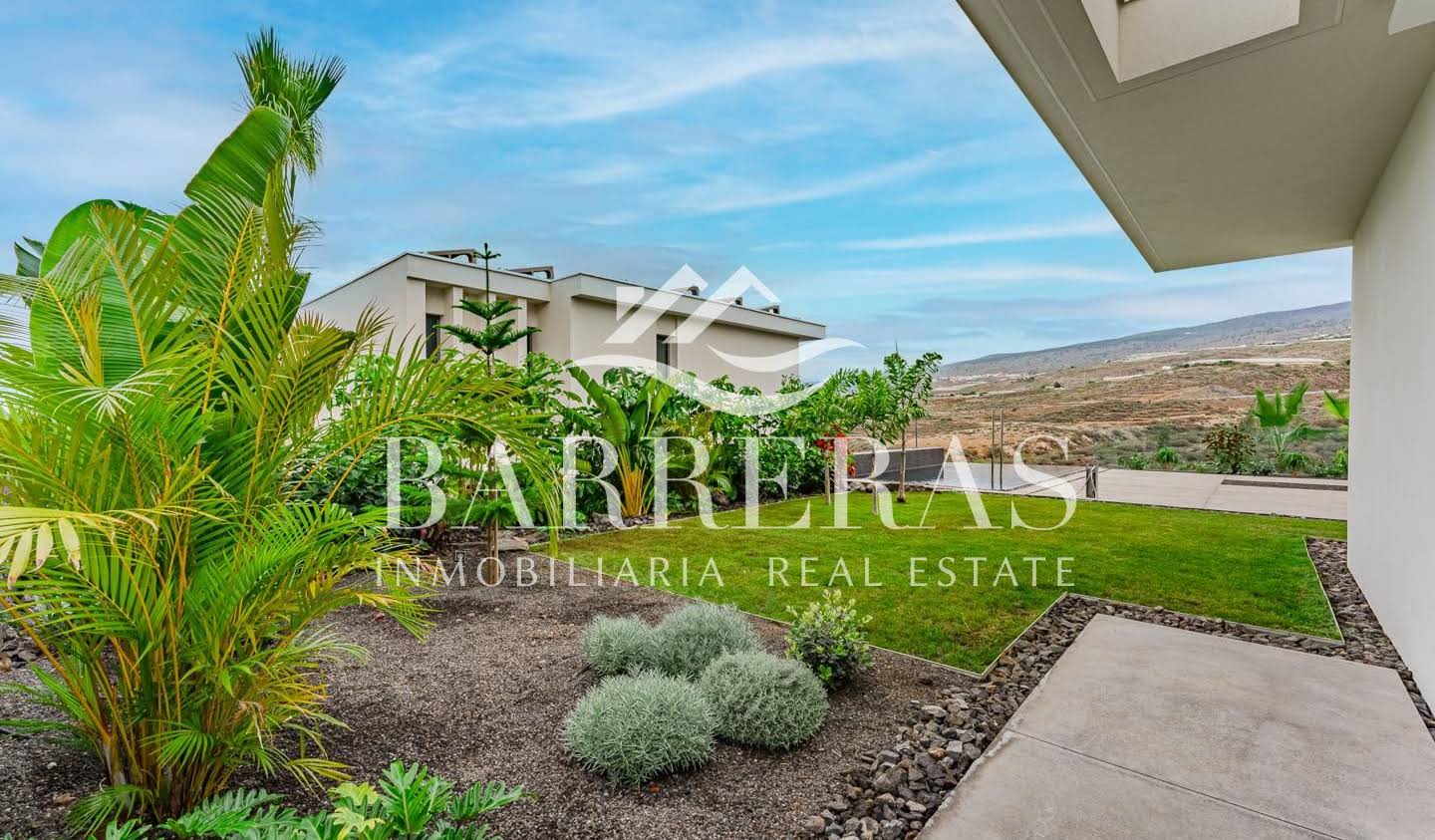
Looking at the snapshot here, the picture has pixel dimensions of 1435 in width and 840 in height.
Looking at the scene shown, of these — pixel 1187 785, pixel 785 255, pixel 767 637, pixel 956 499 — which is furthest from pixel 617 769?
pixel 785 255

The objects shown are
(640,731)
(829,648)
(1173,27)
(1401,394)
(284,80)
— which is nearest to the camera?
(640,731)

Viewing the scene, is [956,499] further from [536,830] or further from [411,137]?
[411,137]

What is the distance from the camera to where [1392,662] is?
353 centimetres

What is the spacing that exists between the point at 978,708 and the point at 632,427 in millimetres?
6410

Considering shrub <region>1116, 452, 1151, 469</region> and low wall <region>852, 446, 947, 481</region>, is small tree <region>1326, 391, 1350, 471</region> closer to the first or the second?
shrub <region>1116, 452, 1151, 469</region>

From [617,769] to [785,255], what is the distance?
13.9 metres

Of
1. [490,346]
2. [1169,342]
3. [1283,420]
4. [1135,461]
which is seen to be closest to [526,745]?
[490,346]

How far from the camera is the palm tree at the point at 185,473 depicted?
1.96m

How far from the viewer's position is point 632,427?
8844mm

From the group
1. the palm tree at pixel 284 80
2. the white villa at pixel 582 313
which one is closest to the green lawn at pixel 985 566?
the palm tree at pixel 284 80

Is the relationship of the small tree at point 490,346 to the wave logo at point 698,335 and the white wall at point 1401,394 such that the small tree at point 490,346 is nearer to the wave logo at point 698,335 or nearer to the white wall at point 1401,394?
the wave logo at point 698,335

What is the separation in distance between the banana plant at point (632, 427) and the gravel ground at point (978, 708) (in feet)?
18.3

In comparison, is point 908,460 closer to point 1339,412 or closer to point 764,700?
point 1339,412

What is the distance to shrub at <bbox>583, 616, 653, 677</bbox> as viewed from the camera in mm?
3434
